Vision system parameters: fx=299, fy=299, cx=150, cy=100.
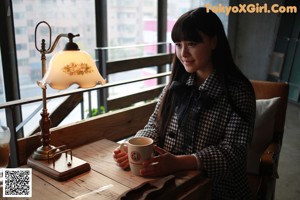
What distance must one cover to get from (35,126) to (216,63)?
91.4 inches

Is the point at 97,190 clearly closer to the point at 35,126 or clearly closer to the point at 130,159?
the point at 130,159

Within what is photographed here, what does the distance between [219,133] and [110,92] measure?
9.93 feet

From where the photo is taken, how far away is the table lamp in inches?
48.6

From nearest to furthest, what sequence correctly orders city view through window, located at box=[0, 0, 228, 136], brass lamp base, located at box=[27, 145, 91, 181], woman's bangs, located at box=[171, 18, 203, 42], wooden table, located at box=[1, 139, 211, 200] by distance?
1. wooden table, located at box=[1, 139, 211, 200]
2. brass lamp base, located at box=[27, 145, 91, 181]
3. woman's bangs, located at box=[171, 18, 203, 42]
4. city view through window, located at box=[0, 0, 228, 136]

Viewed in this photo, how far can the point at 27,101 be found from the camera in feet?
4.98

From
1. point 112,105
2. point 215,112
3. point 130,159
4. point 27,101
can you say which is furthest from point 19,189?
point 112,105

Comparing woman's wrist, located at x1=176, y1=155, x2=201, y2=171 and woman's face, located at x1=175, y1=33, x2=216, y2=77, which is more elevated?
woman's face, located at x1=175, y1=33, x2=216, y2=77

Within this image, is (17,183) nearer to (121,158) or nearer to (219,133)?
(121,158)

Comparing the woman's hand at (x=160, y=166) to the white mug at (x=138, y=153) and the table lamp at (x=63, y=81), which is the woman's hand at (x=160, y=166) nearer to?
the white mug at (x=138, y=153)

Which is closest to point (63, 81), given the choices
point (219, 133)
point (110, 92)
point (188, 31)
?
point (188, 31)

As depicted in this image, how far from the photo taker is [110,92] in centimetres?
425

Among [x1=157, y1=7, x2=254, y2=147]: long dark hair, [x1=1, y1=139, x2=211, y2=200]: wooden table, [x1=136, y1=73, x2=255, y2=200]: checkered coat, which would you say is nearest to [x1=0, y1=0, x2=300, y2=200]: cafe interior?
[x1=1, y1=139, x2=211, y2=200]: wooden table

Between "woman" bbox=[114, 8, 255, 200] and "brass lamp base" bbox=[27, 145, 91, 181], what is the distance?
6.2 inches

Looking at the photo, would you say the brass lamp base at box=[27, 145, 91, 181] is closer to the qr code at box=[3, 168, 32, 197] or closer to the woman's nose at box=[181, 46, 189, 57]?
the qr code at box=[3, 168, 32, 197]
